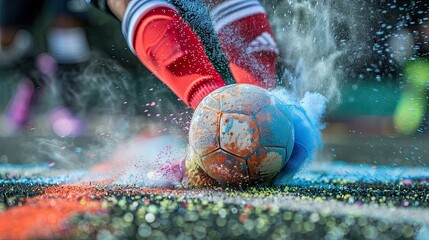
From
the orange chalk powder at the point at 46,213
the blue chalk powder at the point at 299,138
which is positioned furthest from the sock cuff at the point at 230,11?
the orange chalk powder at the point at 46,213

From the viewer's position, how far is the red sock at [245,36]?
3338 mm

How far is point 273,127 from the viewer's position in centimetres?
249

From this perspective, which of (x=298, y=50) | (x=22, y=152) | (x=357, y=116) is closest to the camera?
(x=298, y=50)

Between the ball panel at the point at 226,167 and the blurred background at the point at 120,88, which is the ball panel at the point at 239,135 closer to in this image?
the ball panel at the point at 226,167

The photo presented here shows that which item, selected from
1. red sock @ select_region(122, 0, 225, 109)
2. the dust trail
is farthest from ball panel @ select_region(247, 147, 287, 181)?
the dust trail

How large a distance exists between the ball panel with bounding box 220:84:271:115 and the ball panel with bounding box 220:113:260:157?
0.15 ft

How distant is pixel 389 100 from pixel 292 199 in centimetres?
580

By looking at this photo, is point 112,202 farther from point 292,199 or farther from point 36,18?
point 36,18

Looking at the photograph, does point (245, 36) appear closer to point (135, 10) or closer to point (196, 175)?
point (135, 10)

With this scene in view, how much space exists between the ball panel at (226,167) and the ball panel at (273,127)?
14 centimetres

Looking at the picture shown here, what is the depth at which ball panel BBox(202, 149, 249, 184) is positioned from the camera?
2.45 meters

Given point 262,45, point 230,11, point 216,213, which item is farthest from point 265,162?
point 230,11

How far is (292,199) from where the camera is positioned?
87.9 inches

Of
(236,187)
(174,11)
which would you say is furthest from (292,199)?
(174,11)
